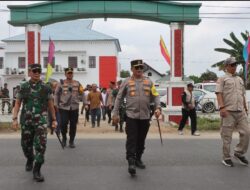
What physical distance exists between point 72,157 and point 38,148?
2.24 metres

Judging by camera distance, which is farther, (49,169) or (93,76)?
(93,76)

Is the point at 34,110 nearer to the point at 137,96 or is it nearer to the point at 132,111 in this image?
the point at 132,111

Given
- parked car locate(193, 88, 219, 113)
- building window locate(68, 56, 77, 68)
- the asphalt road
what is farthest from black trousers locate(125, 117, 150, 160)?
building window locate(68, 56, 77, 68)

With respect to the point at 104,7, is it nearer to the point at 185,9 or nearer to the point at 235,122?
the point at 185,9

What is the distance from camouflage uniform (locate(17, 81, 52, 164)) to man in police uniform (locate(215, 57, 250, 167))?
120 inches

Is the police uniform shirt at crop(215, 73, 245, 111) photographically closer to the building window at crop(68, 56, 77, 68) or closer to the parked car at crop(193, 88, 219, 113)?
the parked car at crop(193, 88, 219, 113)

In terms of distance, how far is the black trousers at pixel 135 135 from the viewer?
686 centimetres

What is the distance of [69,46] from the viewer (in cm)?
5541

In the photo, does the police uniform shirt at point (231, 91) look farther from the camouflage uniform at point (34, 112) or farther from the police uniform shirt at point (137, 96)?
the camouflage uniform at point (34, 112)

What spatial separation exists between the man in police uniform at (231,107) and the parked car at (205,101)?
57.2 ft

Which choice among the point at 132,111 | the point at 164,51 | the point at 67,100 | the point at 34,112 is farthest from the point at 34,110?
the point at 164,51

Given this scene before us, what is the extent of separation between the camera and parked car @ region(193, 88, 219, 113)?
25062mm

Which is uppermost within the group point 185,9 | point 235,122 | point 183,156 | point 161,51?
point 185,9

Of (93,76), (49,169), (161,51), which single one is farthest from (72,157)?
(93,76)
